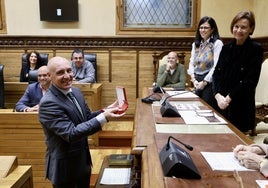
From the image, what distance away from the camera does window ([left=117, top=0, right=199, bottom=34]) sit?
15.5 ft

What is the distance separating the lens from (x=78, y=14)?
4.71 meters

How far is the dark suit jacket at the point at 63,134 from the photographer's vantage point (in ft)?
5.02

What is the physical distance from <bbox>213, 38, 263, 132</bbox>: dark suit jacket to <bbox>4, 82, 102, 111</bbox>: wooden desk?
1.74 meters

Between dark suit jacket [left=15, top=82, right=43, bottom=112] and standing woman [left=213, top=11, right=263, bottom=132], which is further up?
standing woman [left=213, top=11, right=263, bottom=132]

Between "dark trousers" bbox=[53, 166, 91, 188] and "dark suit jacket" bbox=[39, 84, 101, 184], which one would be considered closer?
"dark suit jacket" bbox=[39, 84, 101, 184]

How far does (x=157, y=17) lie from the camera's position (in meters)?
4.77

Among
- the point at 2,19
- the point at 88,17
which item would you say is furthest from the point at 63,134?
the point at 2,19

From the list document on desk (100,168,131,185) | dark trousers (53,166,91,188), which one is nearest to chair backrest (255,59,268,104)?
document on desk (100,168,131,185)

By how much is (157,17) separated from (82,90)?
82.4 inches

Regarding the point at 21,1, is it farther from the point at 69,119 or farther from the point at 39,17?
the point at 69,119

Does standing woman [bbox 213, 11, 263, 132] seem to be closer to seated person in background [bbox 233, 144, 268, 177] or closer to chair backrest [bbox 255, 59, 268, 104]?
seated person in background [bbox 233, 144, 268, 177]

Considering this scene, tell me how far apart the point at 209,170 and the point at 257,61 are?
48.2 inches

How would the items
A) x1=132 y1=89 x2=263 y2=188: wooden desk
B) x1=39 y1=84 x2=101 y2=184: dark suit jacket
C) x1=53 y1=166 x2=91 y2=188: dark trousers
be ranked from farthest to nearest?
x1=53 y1=166 x2=91 y2=188: dark trousers < x1=39 y1=84 x2=101 y2=184: dark suit jacket < x1=132 y1=89 x2=263 y2=188: wooden desk

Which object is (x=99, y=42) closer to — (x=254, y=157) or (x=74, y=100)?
(x=74, y=100)
